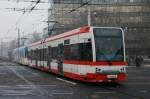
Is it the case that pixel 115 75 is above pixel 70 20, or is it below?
below

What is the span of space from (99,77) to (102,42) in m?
1.89

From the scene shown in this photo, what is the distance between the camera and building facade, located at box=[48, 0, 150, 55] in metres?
74.7

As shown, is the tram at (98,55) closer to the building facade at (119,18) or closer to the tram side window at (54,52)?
the tram side window at (54,52)

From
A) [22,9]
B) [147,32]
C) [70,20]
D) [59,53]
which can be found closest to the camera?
[59,53]

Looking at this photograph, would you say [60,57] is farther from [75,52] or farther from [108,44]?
[108,44]

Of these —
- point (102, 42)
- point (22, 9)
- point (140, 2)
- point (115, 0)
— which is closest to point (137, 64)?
point (115, 0)

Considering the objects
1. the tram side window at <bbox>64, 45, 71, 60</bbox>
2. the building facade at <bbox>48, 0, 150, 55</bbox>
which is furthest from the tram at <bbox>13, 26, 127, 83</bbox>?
the building facade at <bbox>48, 0, 150, 55</bbox>

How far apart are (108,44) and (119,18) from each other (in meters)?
61.5

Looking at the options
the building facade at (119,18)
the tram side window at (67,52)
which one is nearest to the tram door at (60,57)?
the tram side window at (67,52)

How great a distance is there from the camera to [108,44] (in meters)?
24.3

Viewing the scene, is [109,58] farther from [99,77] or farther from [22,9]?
[22,9]

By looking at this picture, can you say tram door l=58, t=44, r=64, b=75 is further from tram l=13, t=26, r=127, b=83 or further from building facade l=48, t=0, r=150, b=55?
building facade l=48, t=0, r=150, b=55

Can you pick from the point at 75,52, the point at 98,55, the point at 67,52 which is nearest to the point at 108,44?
the point at 98,55

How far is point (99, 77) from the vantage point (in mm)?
23719
